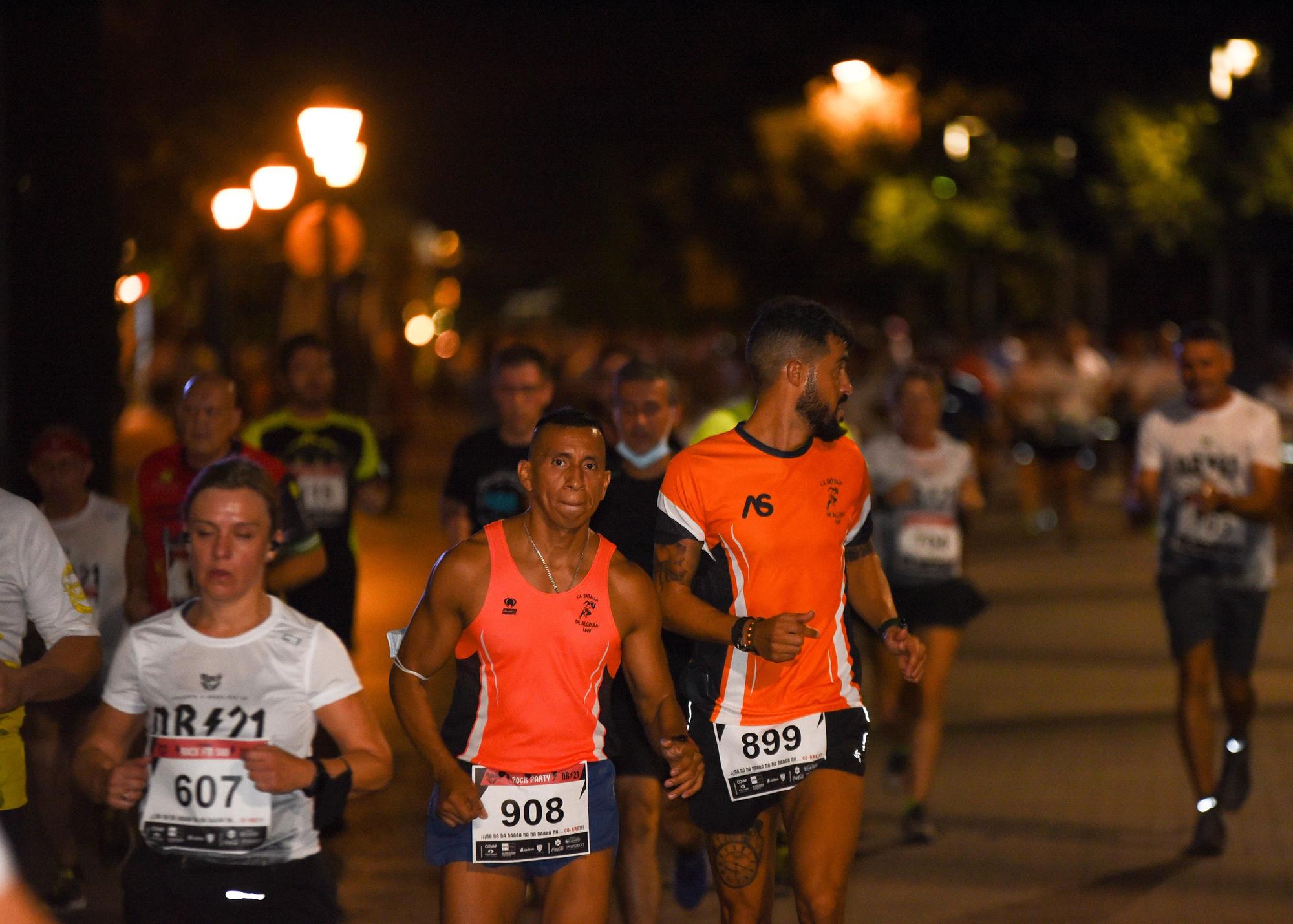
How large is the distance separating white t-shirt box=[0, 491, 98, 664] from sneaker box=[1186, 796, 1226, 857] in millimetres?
4679

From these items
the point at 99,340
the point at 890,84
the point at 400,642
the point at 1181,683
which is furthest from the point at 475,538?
the point at 890,84

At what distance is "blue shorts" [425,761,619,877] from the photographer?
188 inches

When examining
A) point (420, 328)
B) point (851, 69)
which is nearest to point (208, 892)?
point (851, 69)

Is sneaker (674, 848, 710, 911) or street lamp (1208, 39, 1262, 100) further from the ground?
street lamp (1208, 39, 1262, 100)

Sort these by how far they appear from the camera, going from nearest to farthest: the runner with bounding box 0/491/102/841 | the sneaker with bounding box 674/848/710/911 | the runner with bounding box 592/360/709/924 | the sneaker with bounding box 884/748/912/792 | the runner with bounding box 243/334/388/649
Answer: the runner with bounding box 0/491/102/841 → the runner with bounding box 592/360/709/924 → the sneaker with bounding box 674/848/710/911 → the runner with bounding box 243/334/388/649 → the sneaker with bounding box 884/748/912/792

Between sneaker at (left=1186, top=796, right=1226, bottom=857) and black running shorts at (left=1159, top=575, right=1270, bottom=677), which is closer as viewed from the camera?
sneaker at (left=1186, top=796, right=1226, bottom=857)

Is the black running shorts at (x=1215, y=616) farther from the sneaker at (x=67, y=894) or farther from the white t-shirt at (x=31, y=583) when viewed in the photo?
the white t-shirt at (x=31, y=583)

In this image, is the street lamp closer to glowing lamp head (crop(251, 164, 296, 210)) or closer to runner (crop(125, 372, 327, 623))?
glowing lamp head (crop(251, 164, 296, 210))

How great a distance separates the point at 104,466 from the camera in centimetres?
1034

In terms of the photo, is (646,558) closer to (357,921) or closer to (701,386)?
(357,921)

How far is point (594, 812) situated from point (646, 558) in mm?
1715

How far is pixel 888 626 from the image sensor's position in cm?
555

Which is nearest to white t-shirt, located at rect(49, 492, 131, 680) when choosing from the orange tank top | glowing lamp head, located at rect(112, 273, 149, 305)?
the orange tank top

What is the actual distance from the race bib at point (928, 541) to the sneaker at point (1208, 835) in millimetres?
1443
